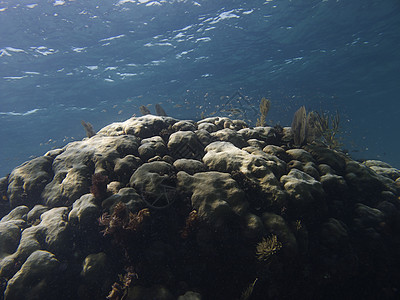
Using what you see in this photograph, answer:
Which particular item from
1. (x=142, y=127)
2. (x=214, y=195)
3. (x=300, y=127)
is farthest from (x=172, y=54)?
(x=214, y=195)

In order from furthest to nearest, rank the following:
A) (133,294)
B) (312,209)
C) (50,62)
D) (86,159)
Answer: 1. (50,62)
2. (86,159)
3. (312,209)
4. (133,294)

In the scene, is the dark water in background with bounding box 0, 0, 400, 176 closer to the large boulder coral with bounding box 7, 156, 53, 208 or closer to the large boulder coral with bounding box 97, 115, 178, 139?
the large boulder coral with bounding box 97, 115, 178, 139

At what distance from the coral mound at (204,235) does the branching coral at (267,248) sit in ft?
0.06

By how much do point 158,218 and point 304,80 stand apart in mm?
38642

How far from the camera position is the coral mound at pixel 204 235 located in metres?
3.88

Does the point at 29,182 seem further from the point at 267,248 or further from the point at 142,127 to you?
the point at 267,248

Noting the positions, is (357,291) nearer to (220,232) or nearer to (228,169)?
(220,232)

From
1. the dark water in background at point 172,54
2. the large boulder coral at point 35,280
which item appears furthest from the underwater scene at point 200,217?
the dark water in background at point 172,54

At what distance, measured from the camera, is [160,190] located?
14.4 ft

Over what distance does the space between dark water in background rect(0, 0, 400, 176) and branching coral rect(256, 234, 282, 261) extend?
9.17 m

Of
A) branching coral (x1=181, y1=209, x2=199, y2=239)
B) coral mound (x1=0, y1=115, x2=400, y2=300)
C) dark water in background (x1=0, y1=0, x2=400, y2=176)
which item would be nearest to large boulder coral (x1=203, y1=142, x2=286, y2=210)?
coral mound (x1=0, y1=115, x2=400, y2=300)

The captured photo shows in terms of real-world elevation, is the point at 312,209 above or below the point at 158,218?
below

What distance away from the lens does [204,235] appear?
4.03 meters

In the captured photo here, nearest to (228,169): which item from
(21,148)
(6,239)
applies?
(6,239)
